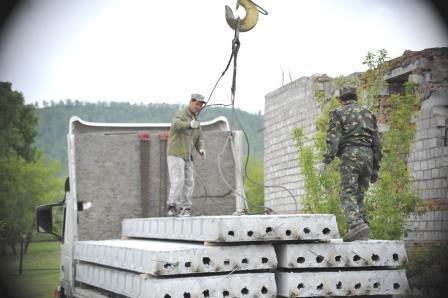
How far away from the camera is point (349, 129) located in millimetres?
7035

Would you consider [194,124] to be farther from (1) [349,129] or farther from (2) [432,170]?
(2) [432,170]

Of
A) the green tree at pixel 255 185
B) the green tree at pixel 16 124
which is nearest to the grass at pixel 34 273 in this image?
the green tree at pixel 16 124

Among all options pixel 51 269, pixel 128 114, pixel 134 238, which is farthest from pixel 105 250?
pixel 128 114

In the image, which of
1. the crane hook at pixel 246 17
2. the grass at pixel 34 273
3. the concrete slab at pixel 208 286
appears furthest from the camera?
the grass at pixel 34 273

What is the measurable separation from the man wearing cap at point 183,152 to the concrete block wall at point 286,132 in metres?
7.23

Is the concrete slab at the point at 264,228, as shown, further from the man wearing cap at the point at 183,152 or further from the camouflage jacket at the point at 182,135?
the camouflage jacket at the point at 182,135

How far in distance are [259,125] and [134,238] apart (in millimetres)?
53735

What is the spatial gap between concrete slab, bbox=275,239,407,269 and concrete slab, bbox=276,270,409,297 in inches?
Answer: 2.6

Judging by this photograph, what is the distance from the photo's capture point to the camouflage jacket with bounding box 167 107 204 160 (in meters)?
8.28

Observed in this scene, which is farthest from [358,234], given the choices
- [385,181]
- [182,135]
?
[385,181]

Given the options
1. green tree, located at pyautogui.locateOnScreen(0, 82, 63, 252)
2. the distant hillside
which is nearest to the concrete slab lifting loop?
green tree, located at pyautogui.locateOnScreen(0, 82, 63, 252)

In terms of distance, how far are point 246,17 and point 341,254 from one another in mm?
2753

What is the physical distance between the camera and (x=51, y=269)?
2006cm

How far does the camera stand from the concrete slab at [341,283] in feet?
18.8
